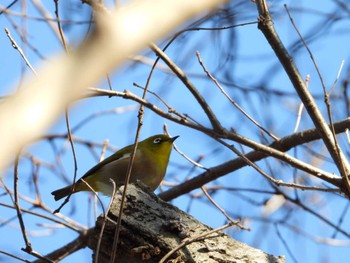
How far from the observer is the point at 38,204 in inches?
228

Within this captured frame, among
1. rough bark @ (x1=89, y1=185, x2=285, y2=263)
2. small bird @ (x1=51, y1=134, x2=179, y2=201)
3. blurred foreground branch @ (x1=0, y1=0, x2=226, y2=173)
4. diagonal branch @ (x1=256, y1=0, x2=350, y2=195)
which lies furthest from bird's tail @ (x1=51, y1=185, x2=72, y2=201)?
blurred foreground branch @ (x1=0, y1=0, x2=226, y2=173)

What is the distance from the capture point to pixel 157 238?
338 centimetres

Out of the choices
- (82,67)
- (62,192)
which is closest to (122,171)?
(62,192)

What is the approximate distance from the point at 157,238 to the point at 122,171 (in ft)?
8.11

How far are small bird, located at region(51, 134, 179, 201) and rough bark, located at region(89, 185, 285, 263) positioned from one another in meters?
2.09

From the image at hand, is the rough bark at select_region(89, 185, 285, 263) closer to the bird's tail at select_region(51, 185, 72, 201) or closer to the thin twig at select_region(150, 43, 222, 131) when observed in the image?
the thin twig at select_region(150, 43, 222, 131)

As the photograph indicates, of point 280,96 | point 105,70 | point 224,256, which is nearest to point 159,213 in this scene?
point 224,256

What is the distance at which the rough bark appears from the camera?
132 inches

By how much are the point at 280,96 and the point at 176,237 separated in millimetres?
3079

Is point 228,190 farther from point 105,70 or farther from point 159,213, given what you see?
point 105,70

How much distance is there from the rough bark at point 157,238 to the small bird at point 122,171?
209 cm

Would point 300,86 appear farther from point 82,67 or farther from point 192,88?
point 82,67

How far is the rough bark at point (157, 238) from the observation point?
3350mm

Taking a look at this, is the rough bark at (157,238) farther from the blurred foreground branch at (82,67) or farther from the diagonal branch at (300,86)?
the blurred foreground branch at (82,67)
